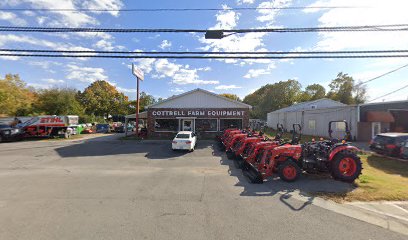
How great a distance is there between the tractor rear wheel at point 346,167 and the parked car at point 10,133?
27.7 meters

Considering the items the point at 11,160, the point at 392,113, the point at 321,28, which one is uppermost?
the point at 321,28

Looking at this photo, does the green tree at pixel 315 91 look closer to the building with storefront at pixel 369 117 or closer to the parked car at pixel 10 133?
the building with storefront at pixel 369 117

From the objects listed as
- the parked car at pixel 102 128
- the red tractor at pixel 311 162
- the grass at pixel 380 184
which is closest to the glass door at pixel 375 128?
the grass at pixel 380 184

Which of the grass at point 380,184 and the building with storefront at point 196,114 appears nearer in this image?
the grass at point 380,184

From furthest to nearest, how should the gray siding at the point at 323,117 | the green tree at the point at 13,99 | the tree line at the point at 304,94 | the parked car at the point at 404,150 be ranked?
the tree line at the point at 304,94, the green tree at the point at 13,99, the gray siding at the point at 323,117, the parked car at the point at 404,150

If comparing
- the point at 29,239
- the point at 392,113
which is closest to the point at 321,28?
the point at 29,239

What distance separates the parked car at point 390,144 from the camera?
522 inches

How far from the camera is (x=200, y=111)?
2572 cm

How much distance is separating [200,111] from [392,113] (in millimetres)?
17424

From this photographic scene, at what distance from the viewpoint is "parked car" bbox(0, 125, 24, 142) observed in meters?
23.4

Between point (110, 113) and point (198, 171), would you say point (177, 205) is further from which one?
point (110, 113)

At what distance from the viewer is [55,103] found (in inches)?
1684

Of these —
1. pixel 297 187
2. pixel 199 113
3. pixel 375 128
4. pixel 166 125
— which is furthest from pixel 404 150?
pixel 166 125

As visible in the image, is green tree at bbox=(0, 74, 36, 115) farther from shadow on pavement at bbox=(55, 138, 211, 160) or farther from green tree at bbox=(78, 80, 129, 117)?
shadow on pavement at bbox=(55, 138, 211, 160)
